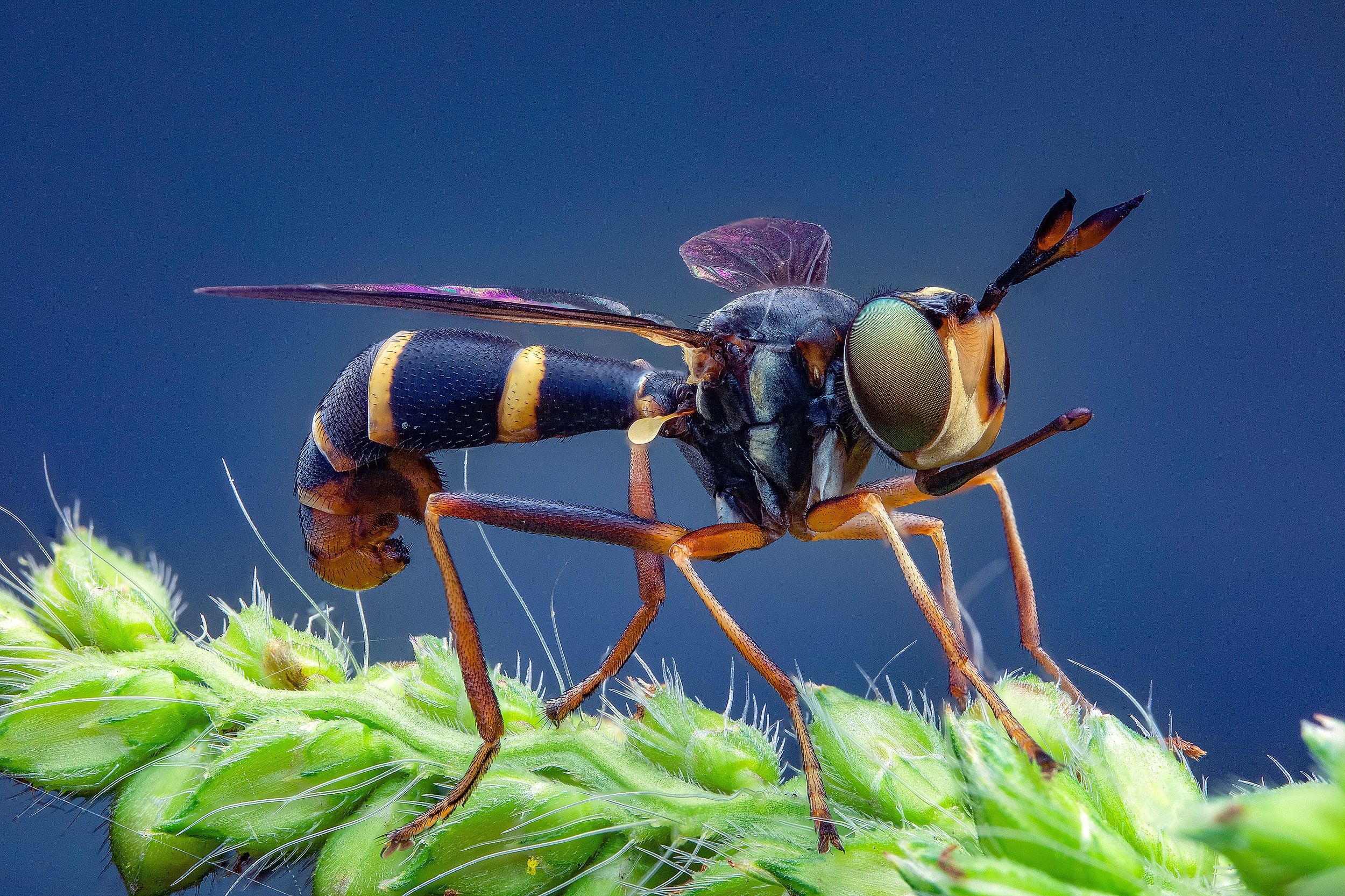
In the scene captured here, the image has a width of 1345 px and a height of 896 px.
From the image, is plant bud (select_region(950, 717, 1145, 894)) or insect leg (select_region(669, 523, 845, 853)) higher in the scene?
plant bud (select_region(950, 717, 1145, 894))

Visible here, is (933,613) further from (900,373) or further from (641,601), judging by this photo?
(641,601)

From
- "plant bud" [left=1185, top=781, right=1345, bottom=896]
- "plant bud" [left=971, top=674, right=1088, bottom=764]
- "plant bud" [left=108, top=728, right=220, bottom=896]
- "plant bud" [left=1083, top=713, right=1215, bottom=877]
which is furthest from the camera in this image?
"plant bud" [left=108, top=728, right=220, bottom=896]

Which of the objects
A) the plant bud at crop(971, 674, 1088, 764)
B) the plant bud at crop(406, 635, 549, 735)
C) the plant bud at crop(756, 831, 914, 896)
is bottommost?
the plant bud at crop(406, 635, 549, 735)

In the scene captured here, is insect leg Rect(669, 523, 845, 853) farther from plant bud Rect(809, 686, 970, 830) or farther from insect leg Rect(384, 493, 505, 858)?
insect leg Rect(384, 493, 505, 858)

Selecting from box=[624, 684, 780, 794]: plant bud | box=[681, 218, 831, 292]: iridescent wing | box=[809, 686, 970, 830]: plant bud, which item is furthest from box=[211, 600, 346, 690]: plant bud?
box=[681, 218, 831, 292]: iridescent wing

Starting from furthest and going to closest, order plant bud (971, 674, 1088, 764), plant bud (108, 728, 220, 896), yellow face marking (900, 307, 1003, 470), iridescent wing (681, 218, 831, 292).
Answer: iridescent wing (681, 218, 831, 292) → yellow face marking (900, 307, 1003, 470) → plant bud (108, 728, 220, 896) → plant bud (971, 674, 1088, 764)

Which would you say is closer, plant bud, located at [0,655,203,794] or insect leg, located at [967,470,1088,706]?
plant bud, located at [0,655,203,794]
